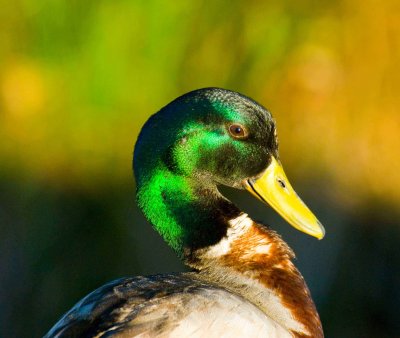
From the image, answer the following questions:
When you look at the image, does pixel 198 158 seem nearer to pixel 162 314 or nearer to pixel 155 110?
pixel 162 314

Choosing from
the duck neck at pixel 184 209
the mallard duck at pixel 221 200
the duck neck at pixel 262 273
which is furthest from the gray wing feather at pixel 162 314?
the duck neck at pixel 184 209

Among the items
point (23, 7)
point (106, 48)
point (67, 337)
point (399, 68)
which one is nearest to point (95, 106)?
point (106, 48)

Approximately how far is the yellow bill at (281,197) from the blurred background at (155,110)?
1.80 meters

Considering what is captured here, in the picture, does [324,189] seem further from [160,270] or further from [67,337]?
[67,337]

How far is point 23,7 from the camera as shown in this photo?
5.97 meters

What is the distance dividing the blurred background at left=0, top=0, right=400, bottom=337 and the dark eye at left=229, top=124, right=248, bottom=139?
196 cm

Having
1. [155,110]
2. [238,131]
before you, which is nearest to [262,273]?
[238,131]

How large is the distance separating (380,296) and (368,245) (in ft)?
0.94

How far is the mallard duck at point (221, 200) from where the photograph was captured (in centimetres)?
356

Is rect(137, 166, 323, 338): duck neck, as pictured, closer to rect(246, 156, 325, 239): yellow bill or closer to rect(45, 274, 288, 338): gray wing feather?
rect(246, 156, 325, 239): yellow bill

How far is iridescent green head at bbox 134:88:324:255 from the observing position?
3629 millimetres

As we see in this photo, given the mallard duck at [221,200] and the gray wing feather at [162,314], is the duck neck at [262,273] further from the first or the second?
the gray wing feather at [162,314]

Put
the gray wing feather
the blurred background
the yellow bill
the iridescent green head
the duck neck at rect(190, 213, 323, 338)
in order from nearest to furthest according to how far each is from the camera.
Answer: the gray wing feather → the duck neck at rect(190, 213, 323, 338) → the iridescent green head → the yellow bill → the blurred background

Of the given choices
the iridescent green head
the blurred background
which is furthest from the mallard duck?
the blurred background
